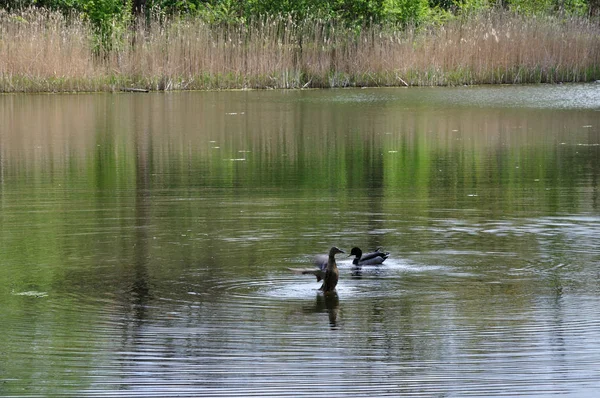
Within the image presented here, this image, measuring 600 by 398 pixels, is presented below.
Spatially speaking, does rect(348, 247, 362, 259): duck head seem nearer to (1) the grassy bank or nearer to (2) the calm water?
(2) the calm water

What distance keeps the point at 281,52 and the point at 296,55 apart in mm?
759

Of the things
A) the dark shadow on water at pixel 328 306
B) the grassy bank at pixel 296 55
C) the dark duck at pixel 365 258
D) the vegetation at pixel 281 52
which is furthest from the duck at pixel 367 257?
the grassy bank at pixel 296 55

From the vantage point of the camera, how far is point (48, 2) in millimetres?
36031

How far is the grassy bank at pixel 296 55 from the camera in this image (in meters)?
28.8

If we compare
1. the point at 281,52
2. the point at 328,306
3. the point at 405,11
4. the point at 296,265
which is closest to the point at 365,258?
the point at 296,265

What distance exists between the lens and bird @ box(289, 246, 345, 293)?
738 centimetres

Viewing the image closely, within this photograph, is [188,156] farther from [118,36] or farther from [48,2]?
[48,2]

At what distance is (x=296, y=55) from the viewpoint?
31203 mm

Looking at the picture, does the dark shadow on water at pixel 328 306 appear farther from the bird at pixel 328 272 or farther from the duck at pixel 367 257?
the duck at pixel 367 257

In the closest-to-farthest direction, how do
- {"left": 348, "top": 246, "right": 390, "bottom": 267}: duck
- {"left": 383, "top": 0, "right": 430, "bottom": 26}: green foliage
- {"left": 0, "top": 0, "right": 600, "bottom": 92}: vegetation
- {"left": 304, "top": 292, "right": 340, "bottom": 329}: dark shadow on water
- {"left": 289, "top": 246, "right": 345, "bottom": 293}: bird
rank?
1. {"left": 304, "top": 292, "right": 340, "bottom": 329}: dark shadow on water
2. {"left": 289, "top": 246, "right": 345, "bottom": 293}: bird
3. {"left": 348, "top": 246, "right": 390, "bottom": 267}: duck
4. {"left": 0, "top": 0, "right": 600, "bottom": 92}: vegetation
5. {"left": 383, "top": 0, "right": 430, "bottom": 26}: green foliage

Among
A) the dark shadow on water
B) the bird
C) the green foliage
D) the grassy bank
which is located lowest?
the dark shadow on water

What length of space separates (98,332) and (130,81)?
2364 cm

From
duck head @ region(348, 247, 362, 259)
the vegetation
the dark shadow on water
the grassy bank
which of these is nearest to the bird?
the dark shadow on water

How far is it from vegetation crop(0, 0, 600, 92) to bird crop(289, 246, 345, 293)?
21.6m
